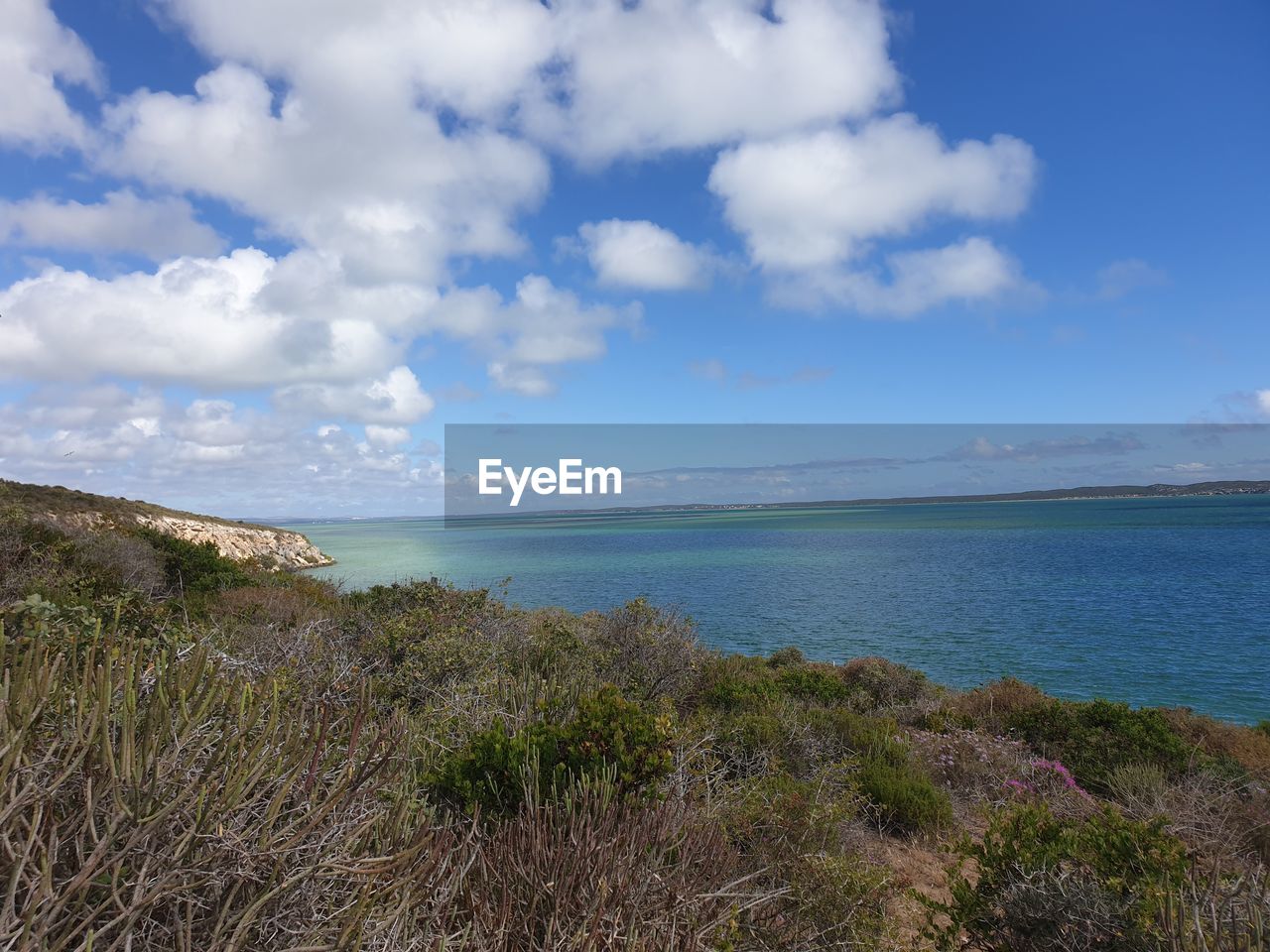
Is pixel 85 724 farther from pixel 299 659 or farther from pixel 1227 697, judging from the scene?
pixel 1227 697

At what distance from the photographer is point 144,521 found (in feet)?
122

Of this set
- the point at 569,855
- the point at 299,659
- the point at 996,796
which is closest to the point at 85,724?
the point at 569,855

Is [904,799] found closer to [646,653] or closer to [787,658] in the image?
[646,653]

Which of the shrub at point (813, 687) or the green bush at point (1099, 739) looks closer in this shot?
the green bush at point (1099, 739)

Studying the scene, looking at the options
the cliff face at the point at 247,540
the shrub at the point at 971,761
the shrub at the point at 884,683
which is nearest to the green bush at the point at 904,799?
the shrub at the point at 971,761

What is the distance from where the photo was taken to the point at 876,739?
28.6ft

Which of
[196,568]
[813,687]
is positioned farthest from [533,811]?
[196,568]

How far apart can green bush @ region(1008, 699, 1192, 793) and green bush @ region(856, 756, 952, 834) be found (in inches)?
133

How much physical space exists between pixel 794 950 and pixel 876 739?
5.31m

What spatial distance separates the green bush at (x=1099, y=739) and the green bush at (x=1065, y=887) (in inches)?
227

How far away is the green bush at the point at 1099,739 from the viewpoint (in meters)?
9.41

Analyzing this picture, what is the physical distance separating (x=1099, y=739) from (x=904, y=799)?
4.74 m

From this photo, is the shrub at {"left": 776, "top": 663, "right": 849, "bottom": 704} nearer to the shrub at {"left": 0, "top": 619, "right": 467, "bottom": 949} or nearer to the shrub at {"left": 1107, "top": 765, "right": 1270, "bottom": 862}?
the shrub at {"left": 1107, "top": 765, "right": 1270, "bottom": 862}

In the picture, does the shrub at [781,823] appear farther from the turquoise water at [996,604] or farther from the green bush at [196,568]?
the green bush at [196,568]
